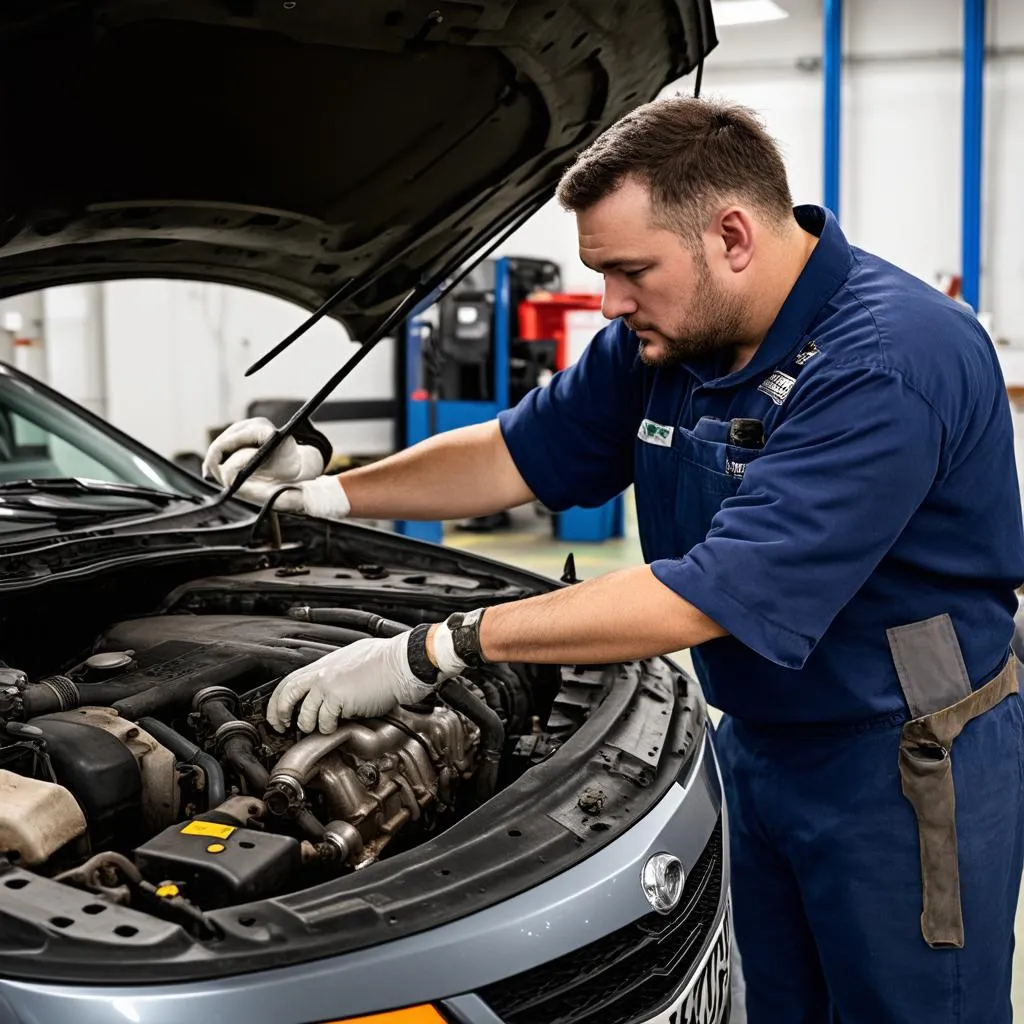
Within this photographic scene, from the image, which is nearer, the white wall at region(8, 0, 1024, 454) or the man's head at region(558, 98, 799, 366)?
the man's head at region(558, 98, 799, 366)

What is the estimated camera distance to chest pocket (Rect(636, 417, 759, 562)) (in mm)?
1629

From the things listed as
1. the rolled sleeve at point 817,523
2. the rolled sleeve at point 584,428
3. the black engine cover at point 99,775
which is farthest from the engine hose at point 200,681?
the rolled sleeve at point 817,523

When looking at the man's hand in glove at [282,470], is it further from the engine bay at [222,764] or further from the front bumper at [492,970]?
the front bumper at [492,970]

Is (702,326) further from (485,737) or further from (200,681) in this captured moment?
(200,681)

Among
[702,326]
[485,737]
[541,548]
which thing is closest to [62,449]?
[485,737]

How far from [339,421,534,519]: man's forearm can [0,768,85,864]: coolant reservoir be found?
0.91m

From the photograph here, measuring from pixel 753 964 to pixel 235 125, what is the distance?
4.82 ft

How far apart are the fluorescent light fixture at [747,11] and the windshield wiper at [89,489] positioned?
240 inches

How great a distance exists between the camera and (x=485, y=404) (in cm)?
734

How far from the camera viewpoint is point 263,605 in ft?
7.04

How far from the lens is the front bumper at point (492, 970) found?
3.37ft

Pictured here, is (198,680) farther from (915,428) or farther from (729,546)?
(915,428)

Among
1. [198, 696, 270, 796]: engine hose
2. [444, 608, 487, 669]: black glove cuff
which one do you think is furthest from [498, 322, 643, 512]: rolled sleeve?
[198, 696, 270, 796]: engine hose

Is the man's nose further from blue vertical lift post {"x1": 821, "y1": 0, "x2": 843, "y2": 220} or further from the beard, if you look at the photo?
blue vertical lift post {"x1": 821, "y1": 0, "x2": 843, "y2": 220}
